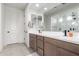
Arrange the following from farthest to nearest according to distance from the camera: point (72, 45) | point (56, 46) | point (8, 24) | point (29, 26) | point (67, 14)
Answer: point (8, 24)
point (29, 26)
point (67, 14)
point (56, 46)
point (72, 45)

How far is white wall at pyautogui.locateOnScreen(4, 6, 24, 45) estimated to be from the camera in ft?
17.0

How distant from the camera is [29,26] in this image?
432 centimetres

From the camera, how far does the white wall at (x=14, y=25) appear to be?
17.0 ft

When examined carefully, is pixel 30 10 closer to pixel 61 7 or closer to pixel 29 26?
pixel 29 26

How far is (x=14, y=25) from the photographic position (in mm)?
5492

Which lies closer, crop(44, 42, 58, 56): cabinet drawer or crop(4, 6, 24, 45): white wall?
crop(44, 42, 58, 56): cabinet drawer

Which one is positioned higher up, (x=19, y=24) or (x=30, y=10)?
(x=30, y=10)

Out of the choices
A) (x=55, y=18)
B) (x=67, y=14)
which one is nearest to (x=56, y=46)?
(x=67, y=14)

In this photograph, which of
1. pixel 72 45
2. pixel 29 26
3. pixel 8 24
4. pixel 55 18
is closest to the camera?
pixel 72 45

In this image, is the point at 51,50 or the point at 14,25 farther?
the point at 14,25

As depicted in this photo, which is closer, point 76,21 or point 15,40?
point 76,21

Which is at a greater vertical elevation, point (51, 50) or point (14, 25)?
point (14, 25)

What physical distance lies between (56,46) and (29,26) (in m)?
2.68

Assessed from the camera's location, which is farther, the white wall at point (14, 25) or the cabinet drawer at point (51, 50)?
the white wall at point (14, 25)
